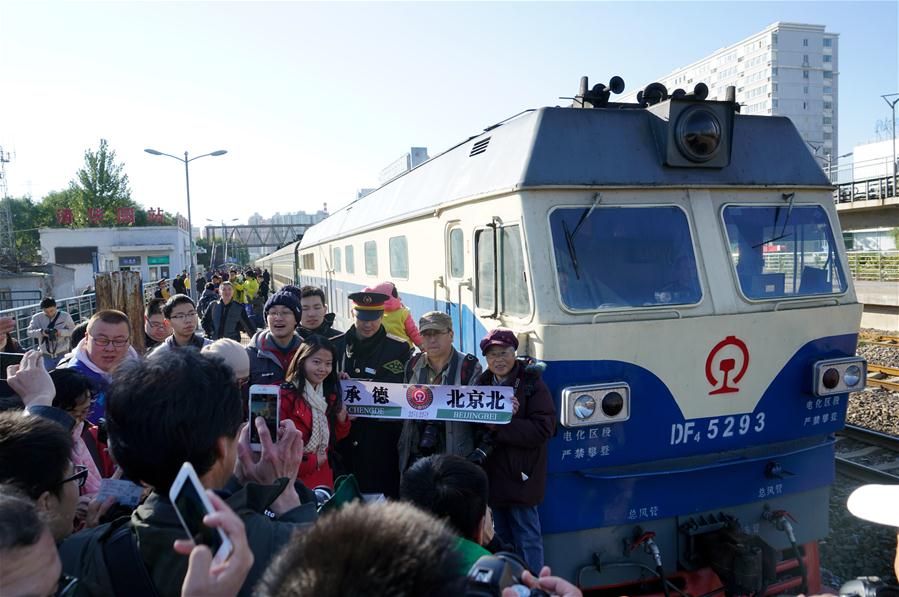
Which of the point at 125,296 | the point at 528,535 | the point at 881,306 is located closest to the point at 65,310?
the point at 125,296

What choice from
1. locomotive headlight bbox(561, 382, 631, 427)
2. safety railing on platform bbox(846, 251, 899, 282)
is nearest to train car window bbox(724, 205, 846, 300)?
locomotive headlight bbox(561, 382, 631, 427)

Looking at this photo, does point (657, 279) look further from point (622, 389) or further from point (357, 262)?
point (357, 262)

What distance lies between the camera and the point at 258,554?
1.71m

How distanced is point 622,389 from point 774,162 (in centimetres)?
211

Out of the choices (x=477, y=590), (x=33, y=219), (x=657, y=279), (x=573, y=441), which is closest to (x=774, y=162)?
(x=657, y=279)

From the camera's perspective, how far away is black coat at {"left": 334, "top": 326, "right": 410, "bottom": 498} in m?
4.79

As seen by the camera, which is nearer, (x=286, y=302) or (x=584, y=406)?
(x=584, y=406)

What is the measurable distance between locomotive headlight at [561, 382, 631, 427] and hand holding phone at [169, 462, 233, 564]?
Result: 284cm

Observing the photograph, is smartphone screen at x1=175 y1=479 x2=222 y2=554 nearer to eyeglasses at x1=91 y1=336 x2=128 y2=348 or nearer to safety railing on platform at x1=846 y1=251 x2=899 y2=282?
eyeglasses at x1=91 y1=336 x2=128 y2=348

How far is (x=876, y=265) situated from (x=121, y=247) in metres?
46.1

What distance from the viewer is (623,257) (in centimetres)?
438

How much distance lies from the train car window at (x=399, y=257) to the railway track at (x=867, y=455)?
5.07 metres

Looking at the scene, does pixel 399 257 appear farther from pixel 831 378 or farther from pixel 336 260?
pixel 336 260

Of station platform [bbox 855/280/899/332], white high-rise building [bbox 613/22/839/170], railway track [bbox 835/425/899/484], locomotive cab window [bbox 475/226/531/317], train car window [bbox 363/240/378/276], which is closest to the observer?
Answer: locomotive cab window [bbox 475/226/531/317]
